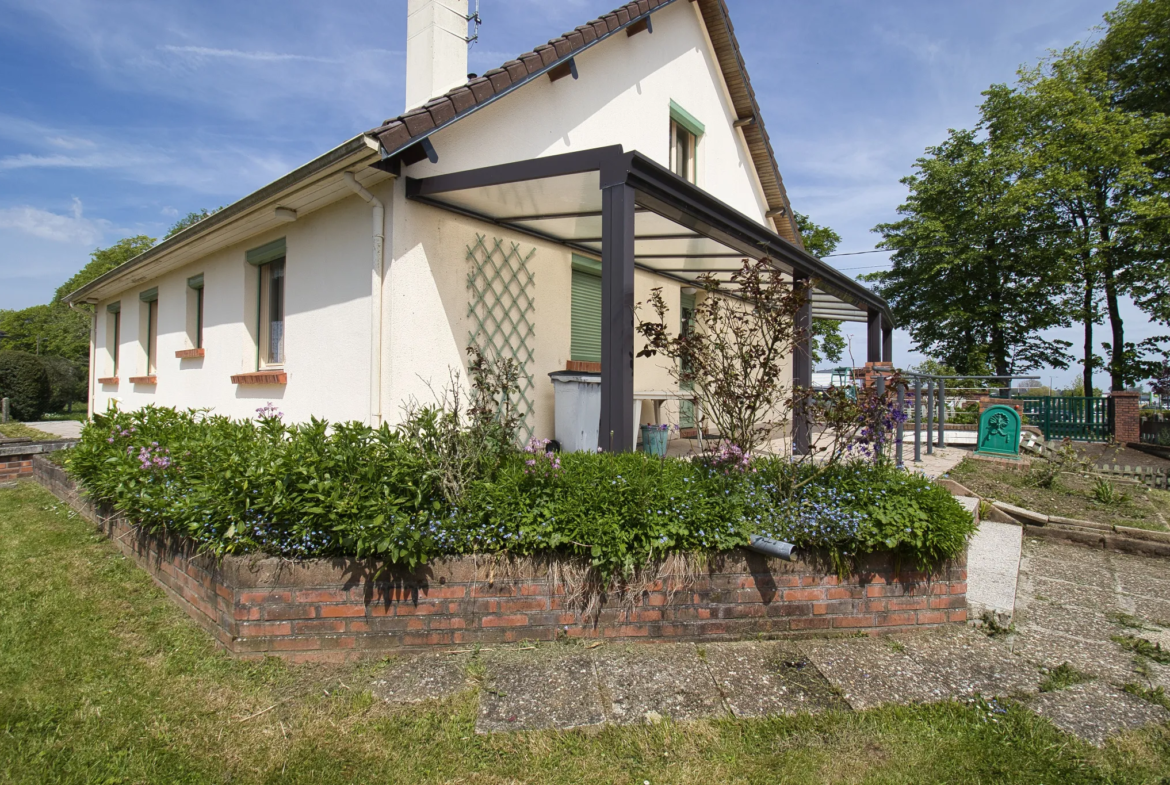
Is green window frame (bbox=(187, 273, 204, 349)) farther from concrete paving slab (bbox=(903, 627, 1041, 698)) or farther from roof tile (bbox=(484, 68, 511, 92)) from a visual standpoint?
concrete paving slab (bbox=(903, 627, 1041, 698))

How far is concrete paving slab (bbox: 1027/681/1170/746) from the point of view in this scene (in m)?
2.54

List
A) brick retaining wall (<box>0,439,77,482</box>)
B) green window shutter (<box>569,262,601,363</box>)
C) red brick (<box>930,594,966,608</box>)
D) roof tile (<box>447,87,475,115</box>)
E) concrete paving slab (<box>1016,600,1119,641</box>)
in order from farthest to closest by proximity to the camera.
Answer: brick retaining wall (<box>0,439,77,482</box>) < green window shutter (<box>569,262,601,363</box>) < roof tile (<box>447,87,475,115</box>) < concrete paving slab (<box>1016,600,1119,641</box>) < red brick (<box>930,594,966,608</box>)

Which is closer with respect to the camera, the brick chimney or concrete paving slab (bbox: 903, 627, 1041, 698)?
Result: concrete paving slab (bbox: 903, 627, 1041, 698)

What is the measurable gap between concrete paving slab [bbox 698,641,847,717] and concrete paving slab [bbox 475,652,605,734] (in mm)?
631

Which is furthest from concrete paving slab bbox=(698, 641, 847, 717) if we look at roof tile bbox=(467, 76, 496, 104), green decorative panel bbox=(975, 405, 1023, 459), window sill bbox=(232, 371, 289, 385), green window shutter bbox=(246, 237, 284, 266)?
green decorative panel bbox=(975, 405, 1023, 459)

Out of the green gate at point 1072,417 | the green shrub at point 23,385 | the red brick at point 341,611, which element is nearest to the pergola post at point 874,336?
the green gate at point 1072,417

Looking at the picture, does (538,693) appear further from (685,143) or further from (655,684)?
(685,143)

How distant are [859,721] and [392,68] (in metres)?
8.67

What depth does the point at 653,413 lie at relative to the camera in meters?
9.00

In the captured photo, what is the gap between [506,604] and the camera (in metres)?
3.14

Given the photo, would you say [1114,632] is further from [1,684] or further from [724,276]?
[724,276]

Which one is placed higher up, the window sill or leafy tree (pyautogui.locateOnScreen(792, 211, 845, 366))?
leafy tree (pyautogui.locateOnScreen(792, 211, 845, 366))

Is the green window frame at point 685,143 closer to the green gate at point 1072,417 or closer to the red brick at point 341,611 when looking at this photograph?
the red brick at point 341,611

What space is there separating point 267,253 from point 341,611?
18.2 feet
